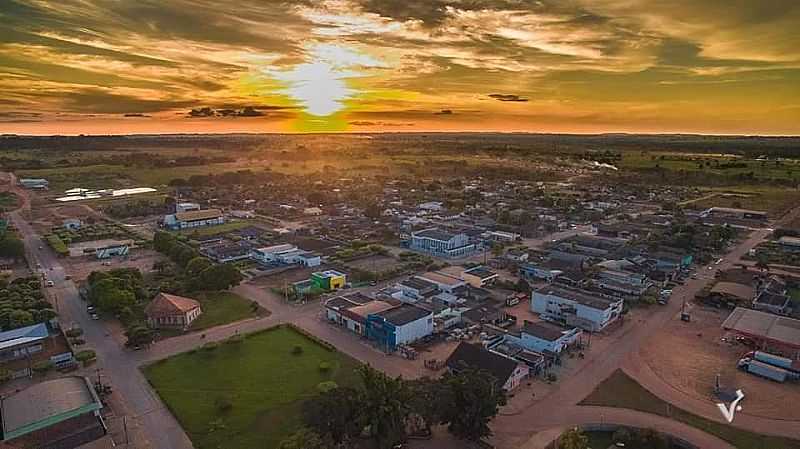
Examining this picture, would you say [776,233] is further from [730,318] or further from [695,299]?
[730,318]

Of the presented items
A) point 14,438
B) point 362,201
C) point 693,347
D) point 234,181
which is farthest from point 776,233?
point 234,181

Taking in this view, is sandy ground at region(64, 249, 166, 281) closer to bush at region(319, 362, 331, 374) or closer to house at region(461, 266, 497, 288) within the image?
bush at region(319, 362, 331, 374)

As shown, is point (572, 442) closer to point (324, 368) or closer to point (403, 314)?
point (324, 368)

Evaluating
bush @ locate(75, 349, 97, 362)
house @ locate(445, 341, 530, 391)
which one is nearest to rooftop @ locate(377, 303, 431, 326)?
house @ locate(445, 341, 530, 391)

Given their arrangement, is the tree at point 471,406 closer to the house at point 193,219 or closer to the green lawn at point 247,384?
the green lawn at point 247,384

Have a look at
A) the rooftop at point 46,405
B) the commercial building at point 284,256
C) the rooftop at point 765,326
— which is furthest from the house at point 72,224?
the rooftop at point 765,326
